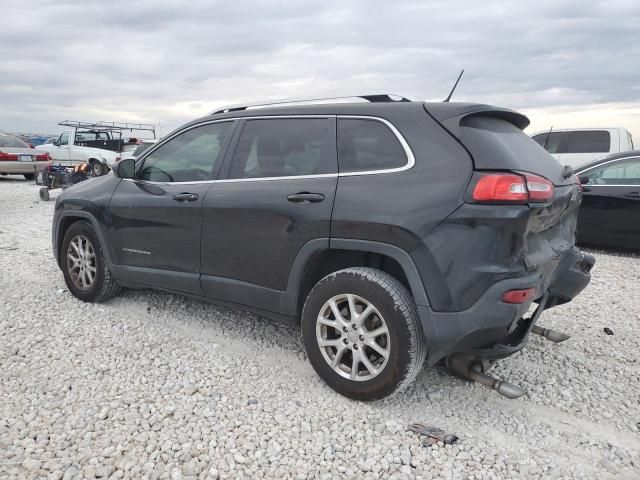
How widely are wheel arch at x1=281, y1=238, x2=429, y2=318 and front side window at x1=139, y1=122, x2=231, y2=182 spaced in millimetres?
1123

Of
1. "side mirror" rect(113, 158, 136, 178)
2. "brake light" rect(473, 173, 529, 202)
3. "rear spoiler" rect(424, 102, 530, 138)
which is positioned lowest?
"side mirror" rect(113, 158, 136, 178)

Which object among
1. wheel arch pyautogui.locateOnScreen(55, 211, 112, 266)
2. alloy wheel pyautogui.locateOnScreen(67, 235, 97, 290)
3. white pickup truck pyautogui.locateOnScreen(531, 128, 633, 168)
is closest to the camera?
wheel arch pyautogui.locateOnScreen(55, 211, 112, 266)

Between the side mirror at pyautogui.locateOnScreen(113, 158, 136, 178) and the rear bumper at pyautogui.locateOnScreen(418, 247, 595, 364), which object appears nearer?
the rear bumper at pyautogui.locateOnScreen(418, 247, 595, 364)

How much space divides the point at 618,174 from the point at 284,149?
5567 mm

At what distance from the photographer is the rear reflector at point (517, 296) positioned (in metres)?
2.66

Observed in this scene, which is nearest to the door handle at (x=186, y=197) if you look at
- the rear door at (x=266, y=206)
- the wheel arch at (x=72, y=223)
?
the rear door at (x=266, y=206)

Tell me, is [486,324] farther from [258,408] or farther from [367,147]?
[258,408]

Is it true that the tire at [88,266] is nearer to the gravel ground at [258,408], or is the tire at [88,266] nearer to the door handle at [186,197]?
the gravel ground at [258,408]

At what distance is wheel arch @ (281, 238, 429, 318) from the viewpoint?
2848mm

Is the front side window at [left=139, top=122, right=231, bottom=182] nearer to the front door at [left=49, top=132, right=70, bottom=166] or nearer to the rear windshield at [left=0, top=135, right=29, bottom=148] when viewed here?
the rear windshield at [left=0, top=135, right=29, bottom=148]

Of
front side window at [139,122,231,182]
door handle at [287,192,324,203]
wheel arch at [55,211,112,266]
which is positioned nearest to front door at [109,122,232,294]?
front side window at [139,122,231,182]

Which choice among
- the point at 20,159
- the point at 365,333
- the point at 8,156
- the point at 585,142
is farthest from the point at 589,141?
the point at 8,156

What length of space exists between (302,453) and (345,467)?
24 centimetres

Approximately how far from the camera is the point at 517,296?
8.79 feet
